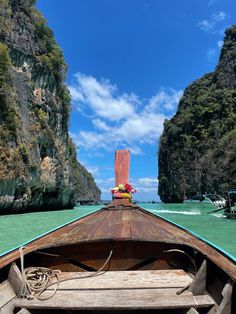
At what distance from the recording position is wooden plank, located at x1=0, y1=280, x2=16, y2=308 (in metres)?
2.31

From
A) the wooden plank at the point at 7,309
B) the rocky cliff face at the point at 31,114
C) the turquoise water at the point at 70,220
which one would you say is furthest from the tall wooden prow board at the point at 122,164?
the rocky cliff face at the point at 31,114

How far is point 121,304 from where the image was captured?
7.10ft

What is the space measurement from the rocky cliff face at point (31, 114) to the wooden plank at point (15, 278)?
19.6m

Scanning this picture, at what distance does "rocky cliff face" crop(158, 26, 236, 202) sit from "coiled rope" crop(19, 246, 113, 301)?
4233 centimetres

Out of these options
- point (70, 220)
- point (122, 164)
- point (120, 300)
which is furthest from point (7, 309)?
point (70, 220)

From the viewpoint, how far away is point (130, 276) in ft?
9.11

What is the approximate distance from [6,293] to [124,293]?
2.96ft

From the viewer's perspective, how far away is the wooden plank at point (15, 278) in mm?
2449

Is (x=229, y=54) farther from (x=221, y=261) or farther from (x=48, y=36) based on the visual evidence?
(x=221, y=261)

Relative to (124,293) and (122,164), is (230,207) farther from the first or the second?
(124,293)

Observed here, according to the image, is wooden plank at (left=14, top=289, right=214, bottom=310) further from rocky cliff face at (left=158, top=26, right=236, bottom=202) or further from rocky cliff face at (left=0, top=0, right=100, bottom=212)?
rocky cliff face at (left=158, top=26, right=236, bottom=202)

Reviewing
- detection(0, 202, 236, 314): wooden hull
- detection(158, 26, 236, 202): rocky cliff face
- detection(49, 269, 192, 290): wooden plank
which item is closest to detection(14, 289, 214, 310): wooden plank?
detection(0, 202, 236, 314): wooden hull

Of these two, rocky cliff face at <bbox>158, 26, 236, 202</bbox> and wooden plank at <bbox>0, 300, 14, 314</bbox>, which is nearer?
wooden plank at <bbox>0, 300, 14, 314</bbox>

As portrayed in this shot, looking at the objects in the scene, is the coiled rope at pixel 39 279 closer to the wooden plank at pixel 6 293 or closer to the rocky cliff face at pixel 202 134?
the wooden plank at pixel 6 293
